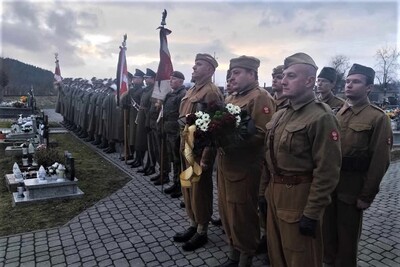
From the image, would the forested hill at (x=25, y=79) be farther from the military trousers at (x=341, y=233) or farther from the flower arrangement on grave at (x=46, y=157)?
the military trousers at (x=341, y=233)

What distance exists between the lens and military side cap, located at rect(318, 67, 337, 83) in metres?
4.52

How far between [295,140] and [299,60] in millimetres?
649

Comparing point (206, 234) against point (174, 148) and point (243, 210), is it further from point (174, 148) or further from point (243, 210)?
point (174, 148)

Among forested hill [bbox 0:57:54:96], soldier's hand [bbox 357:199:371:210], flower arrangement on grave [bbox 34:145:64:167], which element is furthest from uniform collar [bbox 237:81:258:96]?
forested hill [bbox 0:57:54:96]

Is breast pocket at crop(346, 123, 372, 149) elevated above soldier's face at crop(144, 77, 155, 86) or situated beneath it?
situated beneath

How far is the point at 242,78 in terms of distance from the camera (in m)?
3.85

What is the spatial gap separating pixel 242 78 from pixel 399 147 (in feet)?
39.4

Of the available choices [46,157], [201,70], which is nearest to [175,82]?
[201,70]

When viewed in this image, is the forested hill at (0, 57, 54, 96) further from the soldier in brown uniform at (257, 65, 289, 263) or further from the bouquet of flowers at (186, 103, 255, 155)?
the bouquet of flowers at (186, 103, 255, 155)

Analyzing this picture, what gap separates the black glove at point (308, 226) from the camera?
2.65m

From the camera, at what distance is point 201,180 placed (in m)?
4.52

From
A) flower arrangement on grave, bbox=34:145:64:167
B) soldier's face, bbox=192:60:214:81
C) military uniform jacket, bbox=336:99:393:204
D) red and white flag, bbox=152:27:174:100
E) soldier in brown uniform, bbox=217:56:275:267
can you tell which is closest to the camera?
military uniform jacket, bbox=336:99:393:204

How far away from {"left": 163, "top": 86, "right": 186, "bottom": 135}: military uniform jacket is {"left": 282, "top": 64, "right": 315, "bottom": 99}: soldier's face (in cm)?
383

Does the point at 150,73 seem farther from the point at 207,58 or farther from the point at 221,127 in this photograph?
the point at 221,127
